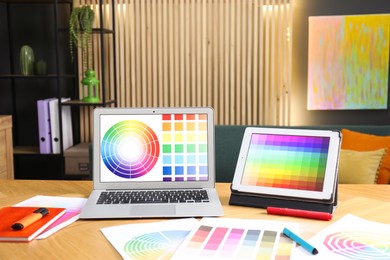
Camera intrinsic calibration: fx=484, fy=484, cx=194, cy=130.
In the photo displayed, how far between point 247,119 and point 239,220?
120 inches

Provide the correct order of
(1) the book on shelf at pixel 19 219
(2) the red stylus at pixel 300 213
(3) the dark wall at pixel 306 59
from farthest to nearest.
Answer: (3) the dark wall at pixel 306 59 < (2) the red stylus at pixel 300 213 < (1) the book on shelf at pixel 19 219

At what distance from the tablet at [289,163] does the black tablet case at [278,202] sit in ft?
0.05

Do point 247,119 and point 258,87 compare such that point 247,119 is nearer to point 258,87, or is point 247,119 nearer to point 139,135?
point 258,87

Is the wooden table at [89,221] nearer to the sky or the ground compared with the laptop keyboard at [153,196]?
nearer to the ground

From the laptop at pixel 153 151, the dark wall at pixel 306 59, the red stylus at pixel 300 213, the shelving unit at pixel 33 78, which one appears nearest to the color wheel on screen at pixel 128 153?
the laptop at pixel 153 151

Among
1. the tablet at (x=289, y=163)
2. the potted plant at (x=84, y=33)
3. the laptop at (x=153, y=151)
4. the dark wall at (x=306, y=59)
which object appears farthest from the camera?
the dark wall at (x=306, y=59)

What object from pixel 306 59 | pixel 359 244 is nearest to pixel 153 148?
pixel 359 244

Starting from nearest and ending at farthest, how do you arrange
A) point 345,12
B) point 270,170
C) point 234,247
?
point 234,247 < point 270,170 < point 345,12

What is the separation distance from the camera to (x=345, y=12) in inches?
167

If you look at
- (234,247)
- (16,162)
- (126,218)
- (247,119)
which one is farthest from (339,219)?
(16,162)

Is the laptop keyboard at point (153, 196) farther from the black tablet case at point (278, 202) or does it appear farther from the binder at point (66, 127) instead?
the binder at point (66, 127)

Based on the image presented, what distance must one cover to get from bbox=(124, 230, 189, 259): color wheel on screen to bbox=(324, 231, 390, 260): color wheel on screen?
1.28 ft

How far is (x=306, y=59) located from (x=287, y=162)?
9.50 ft

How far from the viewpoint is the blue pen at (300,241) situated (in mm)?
1176
